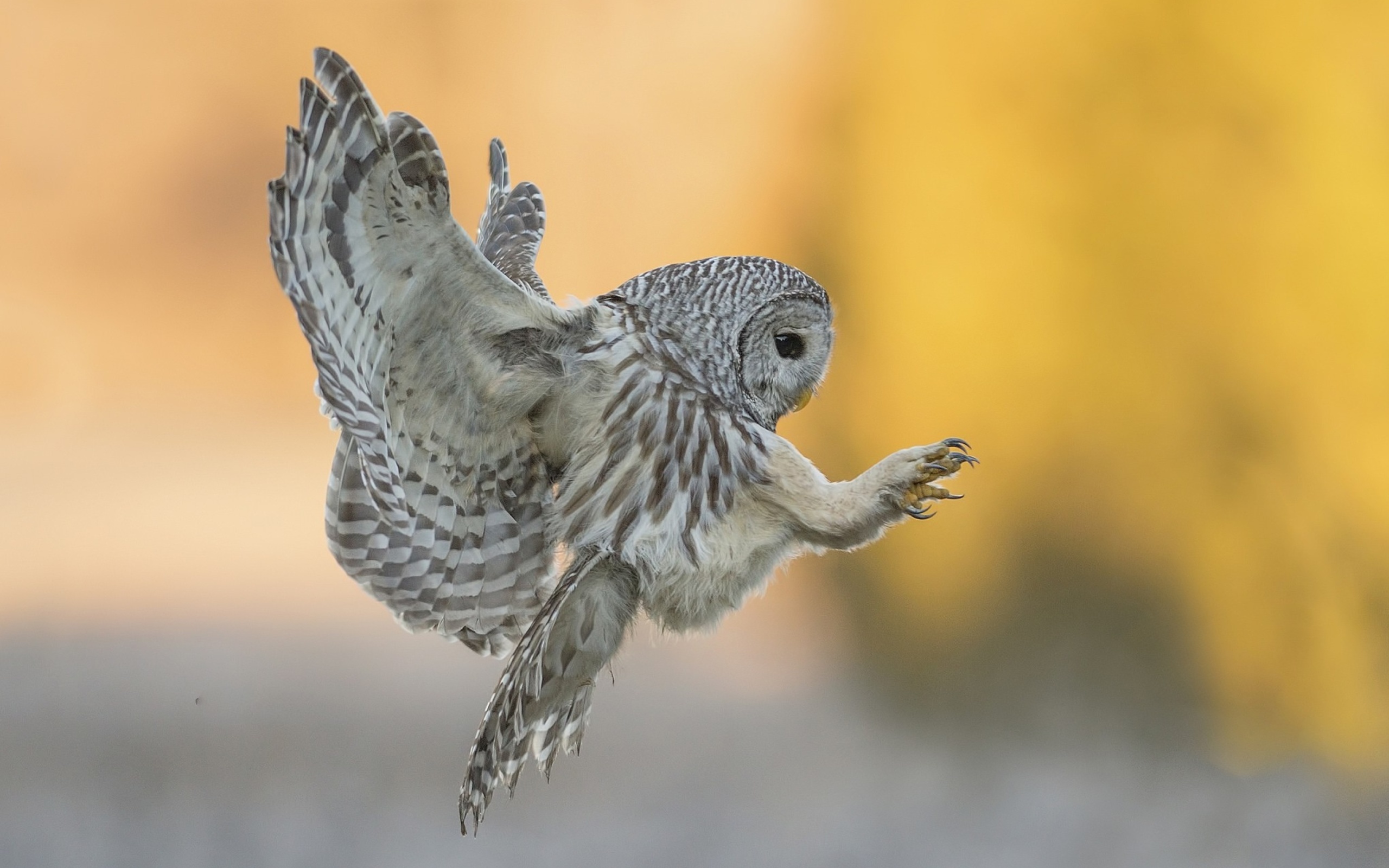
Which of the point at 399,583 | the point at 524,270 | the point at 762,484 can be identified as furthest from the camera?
the point at 524,270

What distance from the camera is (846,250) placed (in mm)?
4121

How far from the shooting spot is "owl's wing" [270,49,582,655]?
1099 millimetres

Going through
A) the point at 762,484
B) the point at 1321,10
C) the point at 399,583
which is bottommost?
the point at 399,583

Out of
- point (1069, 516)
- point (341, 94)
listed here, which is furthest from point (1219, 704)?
point (341, 94)

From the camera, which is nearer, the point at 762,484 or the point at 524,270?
the point at 762,484

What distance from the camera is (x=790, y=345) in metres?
1.53

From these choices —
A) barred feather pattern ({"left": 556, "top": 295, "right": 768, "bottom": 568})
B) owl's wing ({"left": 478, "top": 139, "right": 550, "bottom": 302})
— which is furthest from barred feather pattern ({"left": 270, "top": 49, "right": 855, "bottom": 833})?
owl's wing ({"left": 478, "top": 139, "right": 550, "bottom": 302})

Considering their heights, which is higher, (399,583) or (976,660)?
(976,660)

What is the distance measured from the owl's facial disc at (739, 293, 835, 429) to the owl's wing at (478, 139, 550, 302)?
0.44 m

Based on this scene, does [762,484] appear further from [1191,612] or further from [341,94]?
[1191,612]

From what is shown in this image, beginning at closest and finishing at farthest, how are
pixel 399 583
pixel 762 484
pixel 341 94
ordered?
pixel 341 94, pixel 762 484, pixel 399 583

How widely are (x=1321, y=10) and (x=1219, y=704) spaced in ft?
8.65

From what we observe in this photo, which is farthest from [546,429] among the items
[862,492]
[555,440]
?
[862,492]

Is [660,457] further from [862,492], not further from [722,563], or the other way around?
[862,492]
